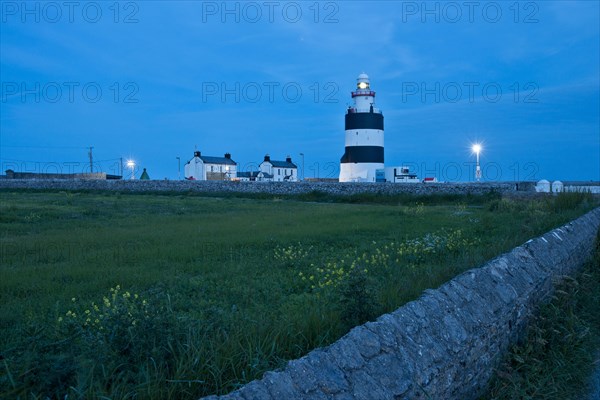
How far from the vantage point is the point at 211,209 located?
26203 millimetres

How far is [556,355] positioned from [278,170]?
84.1 metres

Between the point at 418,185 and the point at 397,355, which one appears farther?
the point at 418,185

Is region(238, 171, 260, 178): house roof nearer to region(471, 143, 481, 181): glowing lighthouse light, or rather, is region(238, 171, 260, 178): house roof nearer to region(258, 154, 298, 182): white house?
region(258, 154, 298, 182): white house

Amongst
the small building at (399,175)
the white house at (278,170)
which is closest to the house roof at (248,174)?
the white house at (278,170)

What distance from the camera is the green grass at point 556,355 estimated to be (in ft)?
17.1

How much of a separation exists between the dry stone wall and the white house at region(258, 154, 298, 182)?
79297mm

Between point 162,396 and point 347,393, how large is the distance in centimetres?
118

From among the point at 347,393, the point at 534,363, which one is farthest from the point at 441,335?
the point at 534,363

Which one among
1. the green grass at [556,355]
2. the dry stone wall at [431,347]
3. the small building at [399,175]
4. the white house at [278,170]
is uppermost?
the white house at [278,170]

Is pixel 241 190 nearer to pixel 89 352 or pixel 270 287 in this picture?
pixel 270 287

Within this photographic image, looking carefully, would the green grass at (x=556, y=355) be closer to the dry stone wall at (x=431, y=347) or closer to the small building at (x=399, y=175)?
the dry stone wall at (x=431, y=347)

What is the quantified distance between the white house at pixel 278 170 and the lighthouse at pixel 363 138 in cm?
3488

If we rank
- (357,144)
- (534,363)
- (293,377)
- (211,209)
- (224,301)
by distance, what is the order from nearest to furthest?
(293,377) < (534,363) < (224,301) < (211,209) < (357,144)

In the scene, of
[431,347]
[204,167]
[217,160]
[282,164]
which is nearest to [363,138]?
→ [204,167]
